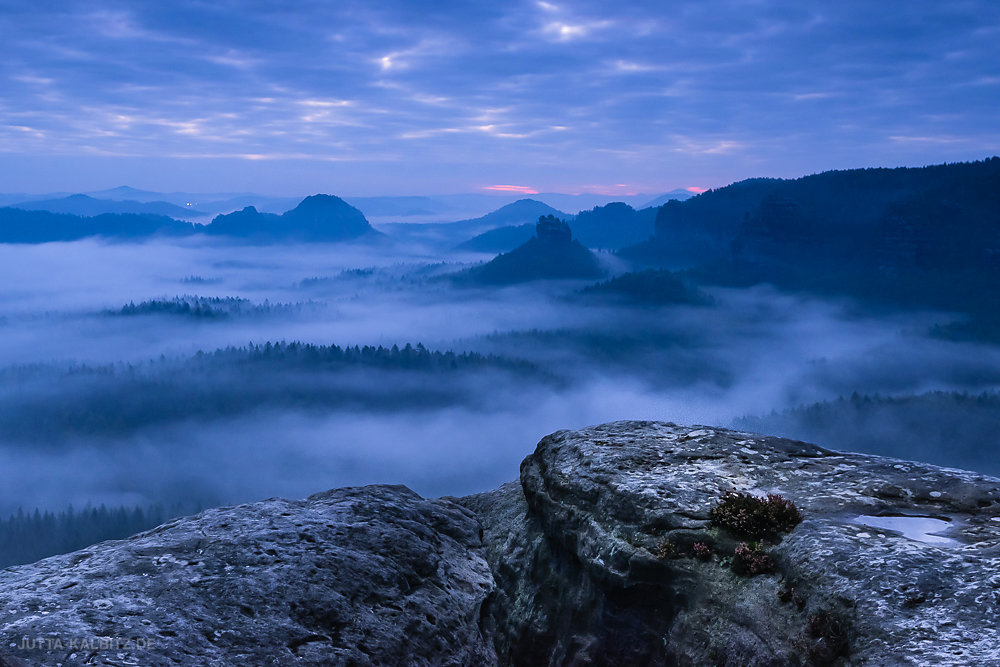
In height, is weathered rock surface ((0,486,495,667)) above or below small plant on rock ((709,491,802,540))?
below

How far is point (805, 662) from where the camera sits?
47.4ft

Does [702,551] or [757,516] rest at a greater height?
[757,516]

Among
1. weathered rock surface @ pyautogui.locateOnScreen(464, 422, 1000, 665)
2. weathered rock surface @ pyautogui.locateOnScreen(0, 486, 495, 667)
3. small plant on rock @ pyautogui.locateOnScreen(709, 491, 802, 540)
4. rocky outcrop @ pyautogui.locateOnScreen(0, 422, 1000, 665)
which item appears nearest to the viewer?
weathered rock surface @ pyautogui.locateOnScreen(464, 422, 1000, 665)

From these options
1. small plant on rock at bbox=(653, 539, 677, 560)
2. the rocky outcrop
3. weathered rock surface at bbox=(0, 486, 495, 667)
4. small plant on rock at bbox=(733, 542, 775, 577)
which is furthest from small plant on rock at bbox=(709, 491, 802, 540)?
A: weathered rock surface at bbox=(0, 486, 495, 667)

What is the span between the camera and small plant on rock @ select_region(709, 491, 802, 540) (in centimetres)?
1811

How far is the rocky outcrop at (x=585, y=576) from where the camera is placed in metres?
14.8

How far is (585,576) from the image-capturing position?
68.6 feet

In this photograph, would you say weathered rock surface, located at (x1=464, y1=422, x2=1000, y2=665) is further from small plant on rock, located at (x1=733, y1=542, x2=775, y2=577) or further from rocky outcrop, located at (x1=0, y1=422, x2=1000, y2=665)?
small plant on rock, located at (x1=733, y1=542, x2=775, y2=577)

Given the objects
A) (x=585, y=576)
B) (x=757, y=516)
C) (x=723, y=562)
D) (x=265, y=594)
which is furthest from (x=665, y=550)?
(x=265, y=594)

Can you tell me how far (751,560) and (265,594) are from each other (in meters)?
14.0

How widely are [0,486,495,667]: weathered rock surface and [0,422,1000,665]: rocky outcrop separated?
0.22ft

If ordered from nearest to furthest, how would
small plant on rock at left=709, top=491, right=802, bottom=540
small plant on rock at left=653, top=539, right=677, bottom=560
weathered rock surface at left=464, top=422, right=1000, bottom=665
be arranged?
weathered rock surface at left=464, top=422, right=1000, bottom=665 < small plant on rock at left=709, top=491, right=802, bottom=540 < small plant on rock at left=653, top=539, right=677, bottom=560

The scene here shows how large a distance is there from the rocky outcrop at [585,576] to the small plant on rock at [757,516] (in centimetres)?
31

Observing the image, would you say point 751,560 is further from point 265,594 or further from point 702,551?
point 265,594
